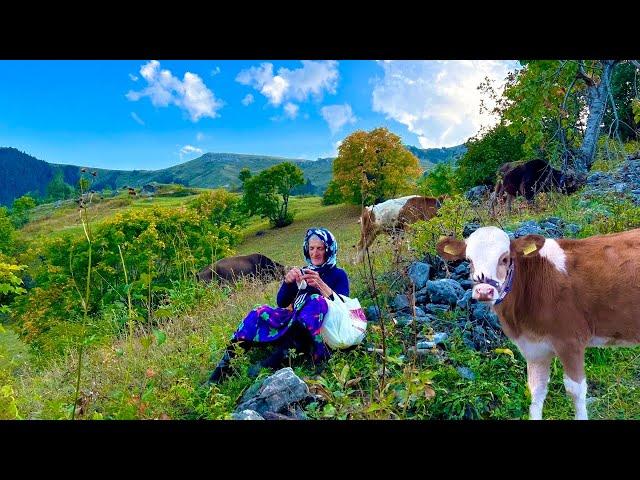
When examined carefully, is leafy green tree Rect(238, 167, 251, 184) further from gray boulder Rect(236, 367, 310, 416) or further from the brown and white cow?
the brown and white cow

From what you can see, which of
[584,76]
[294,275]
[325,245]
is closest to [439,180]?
[584,76]

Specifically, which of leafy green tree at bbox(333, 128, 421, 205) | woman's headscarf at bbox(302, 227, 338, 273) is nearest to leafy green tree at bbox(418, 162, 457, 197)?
leafy green tree at bbox(333, 128, 421, 205)

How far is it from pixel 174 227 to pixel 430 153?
3573mm

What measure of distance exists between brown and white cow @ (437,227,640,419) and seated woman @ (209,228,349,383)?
2.46 feet

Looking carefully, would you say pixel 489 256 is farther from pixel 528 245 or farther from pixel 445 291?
pixel 445 291

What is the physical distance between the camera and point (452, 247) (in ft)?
7.93

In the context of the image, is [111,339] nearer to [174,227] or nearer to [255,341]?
[255,341]

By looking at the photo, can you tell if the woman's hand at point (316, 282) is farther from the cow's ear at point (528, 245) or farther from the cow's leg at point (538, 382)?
the cow's leg at point (538, 382)

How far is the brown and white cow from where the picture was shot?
2.29 meters

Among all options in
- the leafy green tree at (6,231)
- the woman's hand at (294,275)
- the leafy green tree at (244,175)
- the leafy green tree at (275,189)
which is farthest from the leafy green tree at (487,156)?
the leafy green tree at (6,231)

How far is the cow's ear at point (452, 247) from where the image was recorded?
2.40m

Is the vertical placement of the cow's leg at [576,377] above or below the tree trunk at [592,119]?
below

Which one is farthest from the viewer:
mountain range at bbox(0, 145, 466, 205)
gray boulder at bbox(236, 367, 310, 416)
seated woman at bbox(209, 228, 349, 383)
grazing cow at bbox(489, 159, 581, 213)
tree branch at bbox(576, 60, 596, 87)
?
grazing cow at bbox(489, 159, 581, 213)
